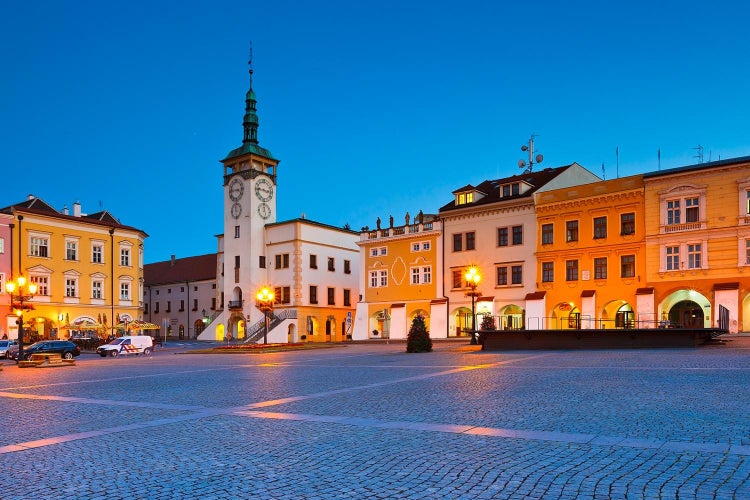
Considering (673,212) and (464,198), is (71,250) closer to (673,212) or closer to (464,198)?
→ (464,198)

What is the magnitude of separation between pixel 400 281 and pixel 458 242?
701 centimetres

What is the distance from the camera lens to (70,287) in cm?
6284

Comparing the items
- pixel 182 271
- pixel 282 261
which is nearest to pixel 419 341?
pixel 282 261

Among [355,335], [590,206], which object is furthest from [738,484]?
[355,335]

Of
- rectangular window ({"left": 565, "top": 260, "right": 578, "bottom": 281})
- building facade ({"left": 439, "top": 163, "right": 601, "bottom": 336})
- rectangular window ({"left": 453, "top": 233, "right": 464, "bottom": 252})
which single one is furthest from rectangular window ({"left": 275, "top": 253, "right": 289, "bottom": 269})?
rectangular window ({"left": 565, "top": 260, "right": 578, "bottom": 281})

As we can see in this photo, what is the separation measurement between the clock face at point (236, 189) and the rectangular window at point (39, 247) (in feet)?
60.8

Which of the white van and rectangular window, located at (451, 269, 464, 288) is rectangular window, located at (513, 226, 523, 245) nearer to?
rectangular window, located at (451, 269, 464, 288)

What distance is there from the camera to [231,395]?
15547 millimetres

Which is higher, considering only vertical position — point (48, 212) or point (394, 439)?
point (48, 212)

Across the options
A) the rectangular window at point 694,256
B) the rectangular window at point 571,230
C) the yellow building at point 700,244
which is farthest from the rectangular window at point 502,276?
the rectangular window at point 694,256

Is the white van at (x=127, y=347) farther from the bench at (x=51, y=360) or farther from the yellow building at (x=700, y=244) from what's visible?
the yellow building at (x=700, y=244)

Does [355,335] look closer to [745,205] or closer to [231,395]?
[745,205]

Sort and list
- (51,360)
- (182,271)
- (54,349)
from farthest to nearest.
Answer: (182,271) → (54,349) → (51,360)

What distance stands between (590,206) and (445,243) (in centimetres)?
1294
